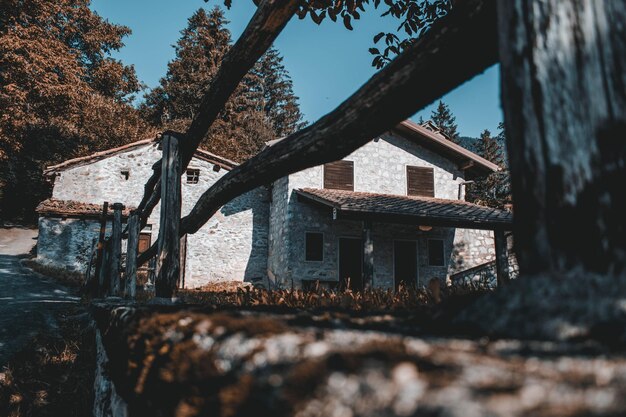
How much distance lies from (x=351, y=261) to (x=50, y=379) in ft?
35.7

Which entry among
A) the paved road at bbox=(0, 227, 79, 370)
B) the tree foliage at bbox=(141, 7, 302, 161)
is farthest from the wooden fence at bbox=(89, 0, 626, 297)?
the tree foliage at bbox=(141, 7, 302, 161)

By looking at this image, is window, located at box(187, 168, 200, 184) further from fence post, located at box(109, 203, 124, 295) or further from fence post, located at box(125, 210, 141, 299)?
fence post, located at box(125, 210, 141, 299)

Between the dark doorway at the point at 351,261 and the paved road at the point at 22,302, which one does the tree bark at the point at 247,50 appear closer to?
the paved road at the point at 22,302

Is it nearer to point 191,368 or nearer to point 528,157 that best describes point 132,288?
point 191,368

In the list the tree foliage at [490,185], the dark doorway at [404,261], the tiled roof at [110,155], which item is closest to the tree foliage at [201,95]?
the tiled roof at [110,155]

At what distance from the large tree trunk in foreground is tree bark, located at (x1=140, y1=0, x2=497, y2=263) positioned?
205 mm

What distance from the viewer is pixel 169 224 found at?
3256 millimetres

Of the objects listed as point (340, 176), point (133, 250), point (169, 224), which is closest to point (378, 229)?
point (340, 176)

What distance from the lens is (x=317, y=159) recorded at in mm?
1400

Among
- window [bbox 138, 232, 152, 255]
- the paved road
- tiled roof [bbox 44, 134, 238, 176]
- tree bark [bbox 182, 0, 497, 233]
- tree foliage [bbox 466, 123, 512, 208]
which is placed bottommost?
the paved road

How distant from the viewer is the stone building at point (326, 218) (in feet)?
44.3

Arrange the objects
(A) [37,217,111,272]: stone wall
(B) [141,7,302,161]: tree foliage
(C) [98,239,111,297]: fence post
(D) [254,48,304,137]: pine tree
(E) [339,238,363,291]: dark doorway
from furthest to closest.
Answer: (D) [254,48,304,137]: pine tree
(B) [141,7,302,161]: tree foliage
(A) [37,217,111,272]: stone wall
(E) [339,238,363,291]: dark doorway
(C) [98,239,111,297]: fence post

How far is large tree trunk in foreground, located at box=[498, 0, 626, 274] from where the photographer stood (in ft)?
1.91

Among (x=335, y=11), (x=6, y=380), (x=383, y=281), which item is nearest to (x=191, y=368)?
(x=335, y=11)
